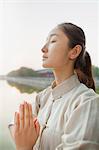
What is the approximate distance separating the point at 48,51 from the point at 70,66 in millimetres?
107

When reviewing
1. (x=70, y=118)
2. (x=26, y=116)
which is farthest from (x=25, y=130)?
(x=70, y=118)

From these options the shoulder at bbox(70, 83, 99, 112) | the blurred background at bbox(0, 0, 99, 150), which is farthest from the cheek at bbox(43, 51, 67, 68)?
the blurred background at bbox(0, 0, 99, 150)

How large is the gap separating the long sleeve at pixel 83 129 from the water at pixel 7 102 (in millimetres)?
719

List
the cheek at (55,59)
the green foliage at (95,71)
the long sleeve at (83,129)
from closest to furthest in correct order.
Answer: the long sleeve at (83,129), the cheek at (55,59), the green foliage at (95,71)

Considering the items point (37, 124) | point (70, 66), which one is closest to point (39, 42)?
point (70, 66)

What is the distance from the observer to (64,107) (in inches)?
38.3

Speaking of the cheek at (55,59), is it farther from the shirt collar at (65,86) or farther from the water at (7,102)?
the water at (7,102)

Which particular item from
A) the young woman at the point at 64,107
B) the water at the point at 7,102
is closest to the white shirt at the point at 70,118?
the young woman at the point at 64,107

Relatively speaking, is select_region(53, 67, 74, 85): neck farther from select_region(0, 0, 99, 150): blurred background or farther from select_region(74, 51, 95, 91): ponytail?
select_region(0, 0, 99, 150): blurred background

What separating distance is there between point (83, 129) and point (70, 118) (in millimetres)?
57

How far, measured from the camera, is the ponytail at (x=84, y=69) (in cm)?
106

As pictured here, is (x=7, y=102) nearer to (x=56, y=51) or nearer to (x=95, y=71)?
(x=95, y=71)

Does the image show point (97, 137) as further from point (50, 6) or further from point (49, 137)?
point (50, 6)

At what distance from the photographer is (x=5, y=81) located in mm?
1611
